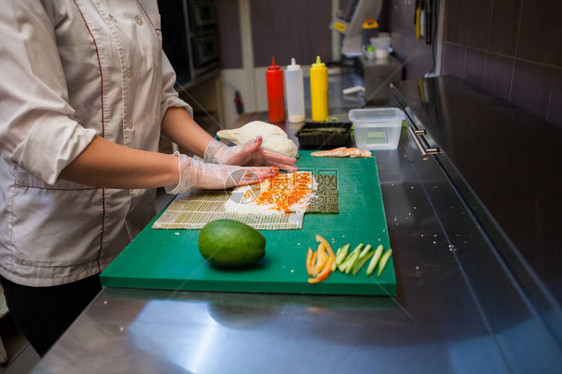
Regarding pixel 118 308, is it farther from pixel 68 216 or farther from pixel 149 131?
pixel 149 131

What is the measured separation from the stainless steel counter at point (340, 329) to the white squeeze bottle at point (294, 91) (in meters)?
1.24

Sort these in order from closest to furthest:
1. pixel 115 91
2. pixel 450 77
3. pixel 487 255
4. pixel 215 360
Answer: pixel 215 360 < pixel 487 255 < pixel 115 91 < pixel 450 77

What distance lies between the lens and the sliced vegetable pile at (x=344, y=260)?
0.77 metres

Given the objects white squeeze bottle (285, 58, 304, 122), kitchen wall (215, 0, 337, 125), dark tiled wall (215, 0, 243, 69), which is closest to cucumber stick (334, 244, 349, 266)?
white squeeze bottle (285, 58, 304, 122)

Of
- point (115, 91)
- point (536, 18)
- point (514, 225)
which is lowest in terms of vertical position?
point (514, 225)

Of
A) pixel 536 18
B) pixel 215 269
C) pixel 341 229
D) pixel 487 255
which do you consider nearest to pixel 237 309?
pixel 215 269

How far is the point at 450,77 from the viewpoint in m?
1.66

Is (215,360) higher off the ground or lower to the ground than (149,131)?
lower

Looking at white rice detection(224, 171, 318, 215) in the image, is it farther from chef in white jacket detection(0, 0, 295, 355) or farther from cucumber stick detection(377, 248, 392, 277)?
cucumber stick detection(377, 248, 392, 277)

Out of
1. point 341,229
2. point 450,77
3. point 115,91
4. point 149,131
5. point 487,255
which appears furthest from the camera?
point 450,77

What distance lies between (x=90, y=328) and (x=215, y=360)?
0.75 feet

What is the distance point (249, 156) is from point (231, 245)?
22.4 inches

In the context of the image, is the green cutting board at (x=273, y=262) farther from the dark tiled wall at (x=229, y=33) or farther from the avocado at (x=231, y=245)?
the dark tiled wall at (x=229, y=33)

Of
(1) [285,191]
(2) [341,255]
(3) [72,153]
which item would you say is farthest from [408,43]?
(3) [72,153]
